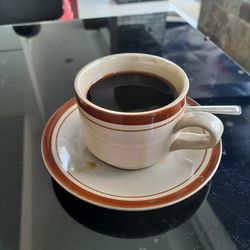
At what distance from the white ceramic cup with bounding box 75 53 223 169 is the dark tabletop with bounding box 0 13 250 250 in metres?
0.06

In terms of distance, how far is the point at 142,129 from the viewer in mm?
340

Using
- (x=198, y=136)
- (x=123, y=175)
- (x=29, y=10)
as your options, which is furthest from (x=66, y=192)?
(x=29, y=10)

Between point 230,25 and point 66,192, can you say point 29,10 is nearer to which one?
point 230,25

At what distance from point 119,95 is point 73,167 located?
0.11 metres

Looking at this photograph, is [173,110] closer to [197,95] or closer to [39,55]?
[197,95]

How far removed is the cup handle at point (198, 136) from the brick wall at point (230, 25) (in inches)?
26.7

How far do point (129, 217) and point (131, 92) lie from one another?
0.52 feet

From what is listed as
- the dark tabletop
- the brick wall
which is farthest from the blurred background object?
the brick wall

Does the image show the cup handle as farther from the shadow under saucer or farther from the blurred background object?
the blurred background object

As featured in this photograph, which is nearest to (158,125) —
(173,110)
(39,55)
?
(173,110)

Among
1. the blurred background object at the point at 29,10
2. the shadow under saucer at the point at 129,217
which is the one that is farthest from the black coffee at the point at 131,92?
the blurred background object at the point at 29,10

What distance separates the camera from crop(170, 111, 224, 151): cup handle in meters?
0.35

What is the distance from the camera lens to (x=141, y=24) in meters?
0.77

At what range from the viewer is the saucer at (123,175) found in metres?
0.35
